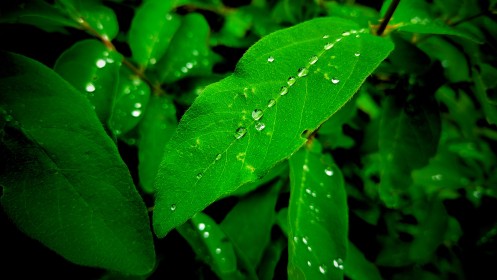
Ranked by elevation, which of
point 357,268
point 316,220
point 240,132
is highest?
point 240,132

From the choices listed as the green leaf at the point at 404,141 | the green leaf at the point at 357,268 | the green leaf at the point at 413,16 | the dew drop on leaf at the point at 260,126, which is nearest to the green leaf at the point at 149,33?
the dew drop on leaf at the point at 260,126

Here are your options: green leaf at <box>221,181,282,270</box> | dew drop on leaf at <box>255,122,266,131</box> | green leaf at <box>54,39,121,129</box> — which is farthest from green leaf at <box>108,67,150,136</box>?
dew drop on leaf at <box>255,122,266,131</box>

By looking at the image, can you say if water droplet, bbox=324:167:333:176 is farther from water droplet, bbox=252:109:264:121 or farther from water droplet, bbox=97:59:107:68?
water droplet, bbox=97:59:107:68

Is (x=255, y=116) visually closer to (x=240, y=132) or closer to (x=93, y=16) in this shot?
(x=240, y=132)

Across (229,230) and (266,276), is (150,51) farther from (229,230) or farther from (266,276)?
(266,276)

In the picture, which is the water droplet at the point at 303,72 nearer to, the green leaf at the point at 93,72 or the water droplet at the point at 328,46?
the water droplet at the point at 328,46

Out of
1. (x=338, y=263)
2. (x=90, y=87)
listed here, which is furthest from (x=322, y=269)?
(x=90, y=87)
